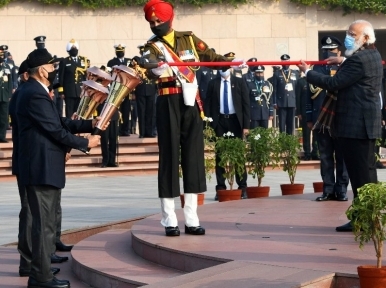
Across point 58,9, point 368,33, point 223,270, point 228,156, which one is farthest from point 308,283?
point 58,9

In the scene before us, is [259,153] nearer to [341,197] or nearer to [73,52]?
[341,197]

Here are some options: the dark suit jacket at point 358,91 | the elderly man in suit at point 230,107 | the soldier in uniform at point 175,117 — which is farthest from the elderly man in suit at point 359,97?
the elderly man in suit at point 230,107

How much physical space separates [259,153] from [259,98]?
961 cm

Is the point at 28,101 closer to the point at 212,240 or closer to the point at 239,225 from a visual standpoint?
the point at 212,240

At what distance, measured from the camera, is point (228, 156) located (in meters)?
13.8

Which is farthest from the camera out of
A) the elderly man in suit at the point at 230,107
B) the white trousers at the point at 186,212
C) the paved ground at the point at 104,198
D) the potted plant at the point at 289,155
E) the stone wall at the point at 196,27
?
the stone wall at the point at 196,27

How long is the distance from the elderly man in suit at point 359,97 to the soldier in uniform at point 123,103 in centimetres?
1245

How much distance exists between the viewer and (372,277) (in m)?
6.81

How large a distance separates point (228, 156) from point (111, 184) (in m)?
5.19

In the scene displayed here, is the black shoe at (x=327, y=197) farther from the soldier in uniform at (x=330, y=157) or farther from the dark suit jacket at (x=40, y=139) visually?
the dark suit jacket at (x=40, y=139)

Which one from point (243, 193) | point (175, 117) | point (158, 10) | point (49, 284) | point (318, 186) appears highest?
point (158, 10)

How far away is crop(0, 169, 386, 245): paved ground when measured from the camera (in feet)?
42.9

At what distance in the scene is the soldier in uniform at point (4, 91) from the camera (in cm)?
2161

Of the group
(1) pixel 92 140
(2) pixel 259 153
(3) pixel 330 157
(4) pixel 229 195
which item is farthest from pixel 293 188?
(1) pixel 92 140
